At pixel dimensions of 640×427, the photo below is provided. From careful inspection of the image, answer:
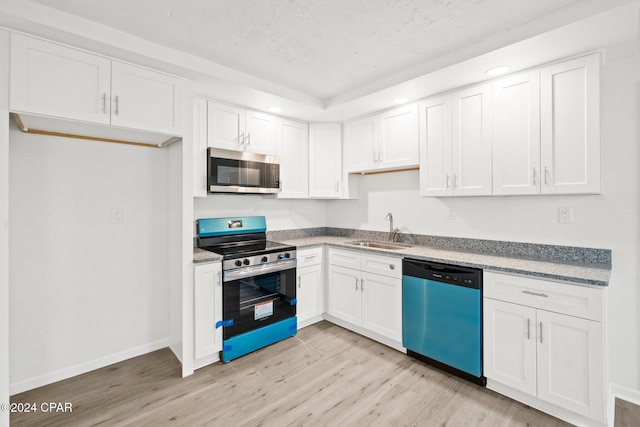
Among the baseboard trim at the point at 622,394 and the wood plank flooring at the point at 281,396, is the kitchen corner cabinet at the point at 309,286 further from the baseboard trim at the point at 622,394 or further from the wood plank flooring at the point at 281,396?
the baseboard trim at the point at 622,394

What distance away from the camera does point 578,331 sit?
5.93ft

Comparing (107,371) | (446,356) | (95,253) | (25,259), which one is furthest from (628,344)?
(25,259)

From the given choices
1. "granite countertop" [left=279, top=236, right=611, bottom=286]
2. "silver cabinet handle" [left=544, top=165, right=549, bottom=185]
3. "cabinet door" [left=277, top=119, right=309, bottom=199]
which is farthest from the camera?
"cabinet door" [left=277, top=119, right=309, bottom=199]

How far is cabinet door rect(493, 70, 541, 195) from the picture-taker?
2225 millimetres

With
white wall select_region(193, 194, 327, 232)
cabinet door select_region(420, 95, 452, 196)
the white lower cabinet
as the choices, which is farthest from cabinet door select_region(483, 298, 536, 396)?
white wall select_region(193, 194, 327, 232)

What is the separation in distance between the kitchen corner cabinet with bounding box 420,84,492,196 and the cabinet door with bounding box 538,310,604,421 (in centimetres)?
108

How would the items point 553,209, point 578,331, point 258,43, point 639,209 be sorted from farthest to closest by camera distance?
point 553,209, point 258,43, point 639,209, point 578,331

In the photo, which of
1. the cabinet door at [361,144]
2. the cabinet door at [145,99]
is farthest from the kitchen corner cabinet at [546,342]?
the cabinet door at [145,99]

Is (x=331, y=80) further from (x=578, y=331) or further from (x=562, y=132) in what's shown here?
(x=578, y=331)

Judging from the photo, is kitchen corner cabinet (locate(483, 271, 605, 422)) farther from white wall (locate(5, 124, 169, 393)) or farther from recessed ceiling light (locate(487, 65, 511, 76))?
white wall (locate(5, 124, 169, 393))

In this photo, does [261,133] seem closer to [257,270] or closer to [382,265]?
[257,270]

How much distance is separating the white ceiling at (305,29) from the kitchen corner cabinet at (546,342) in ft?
5.35

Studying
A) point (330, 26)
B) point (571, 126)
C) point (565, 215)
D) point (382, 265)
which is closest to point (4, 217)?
point (330, 26)

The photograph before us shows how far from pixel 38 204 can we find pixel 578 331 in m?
3.83
